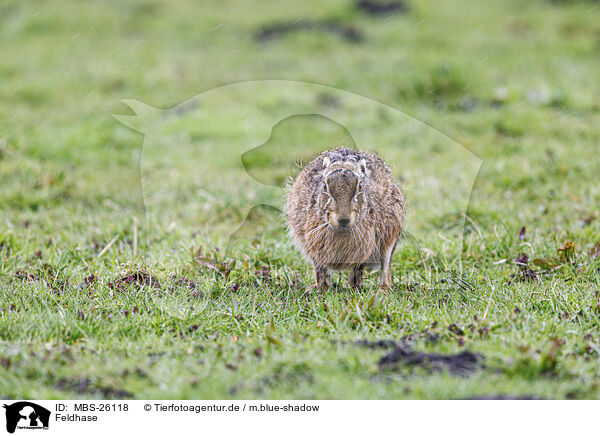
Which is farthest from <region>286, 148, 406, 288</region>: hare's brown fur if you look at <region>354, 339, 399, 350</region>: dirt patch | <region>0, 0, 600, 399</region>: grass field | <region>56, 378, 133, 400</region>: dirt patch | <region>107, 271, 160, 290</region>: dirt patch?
<region>56, 378, 133, 400</region>: dirt patch

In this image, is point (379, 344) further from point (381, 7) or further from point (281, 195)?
point (381, 7)

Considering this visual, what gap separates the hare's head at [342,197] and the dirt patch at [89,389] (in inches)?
68.2

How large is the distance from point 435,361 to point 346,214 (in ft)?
3.78

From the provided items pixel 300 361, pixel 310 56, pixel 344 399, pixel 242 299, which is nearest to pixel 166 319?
pixel 242 299

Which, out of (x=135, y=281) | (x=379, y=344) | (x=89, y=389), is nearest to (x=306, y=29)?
(x=135, y=281)

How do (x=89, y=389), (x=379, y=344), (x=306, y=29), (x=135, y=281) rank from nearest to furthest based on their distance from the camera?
(x=89, y=389) → (x=379, y=344) → (x=135, y=281) → (x=306, y=29)

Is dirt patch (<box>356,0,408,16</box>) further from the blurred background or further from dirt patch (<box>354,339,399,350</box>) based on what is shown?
dirt patch (<box>354,339,399,350</box>)

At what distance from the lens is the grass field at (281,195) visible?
12.5 ft

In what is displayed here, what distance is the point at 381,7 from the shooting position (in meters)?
14.5

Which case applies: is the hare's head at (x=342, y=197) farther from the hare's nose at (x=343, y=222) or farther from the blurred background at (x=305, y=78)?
the blurred background at (x=305, y=78)

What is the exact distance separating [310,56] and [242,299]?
28.6ft

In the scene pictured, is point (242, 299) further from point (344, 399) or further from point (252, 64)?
point (252, 64)

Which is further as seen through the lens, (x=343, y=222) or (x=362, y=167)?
(x=362, y=167)

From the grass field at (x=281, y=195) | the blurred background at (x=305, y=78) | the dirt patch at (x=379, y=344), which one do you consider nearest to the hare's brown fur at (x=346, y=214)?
the grass field at (x=281, y=195)
